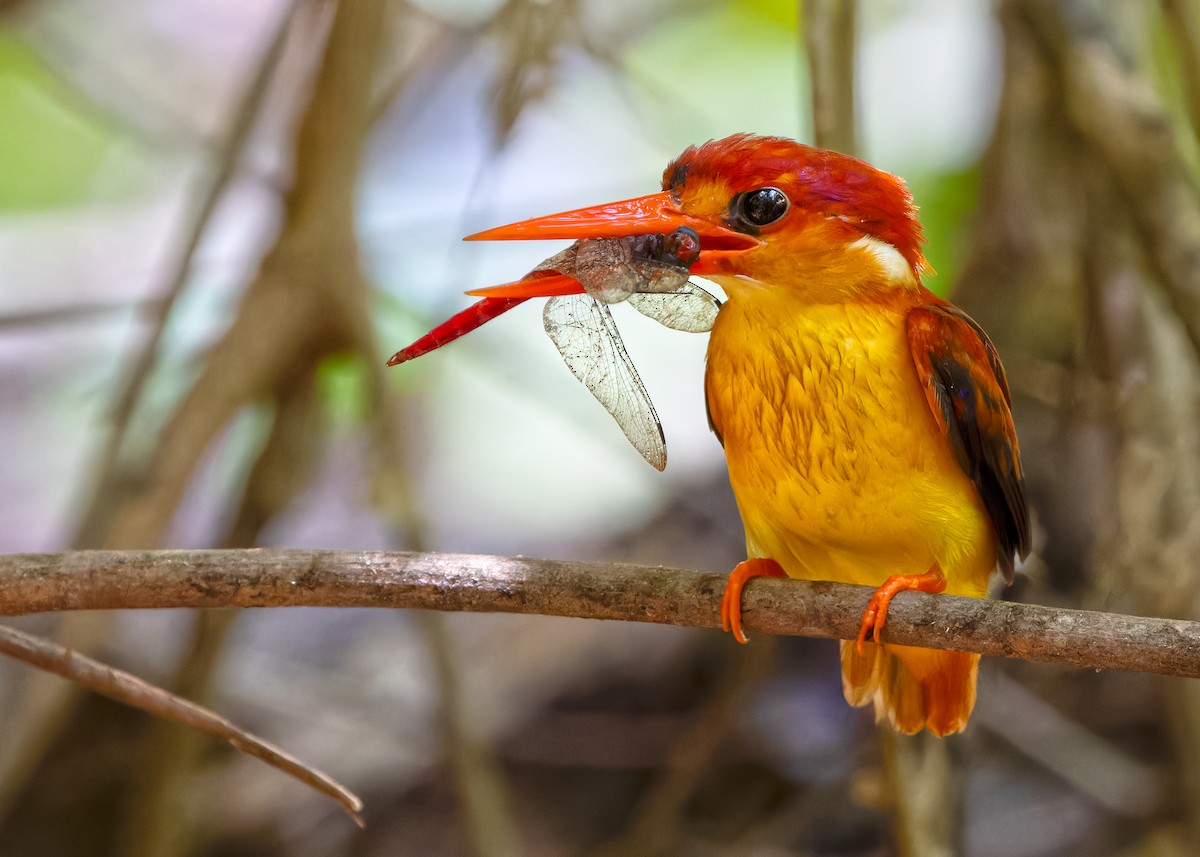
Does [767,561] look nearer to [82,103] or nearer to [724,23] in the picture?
[724,23]

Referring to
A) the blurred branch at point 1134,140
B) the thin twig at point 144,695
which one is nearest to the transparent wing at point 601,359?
the thin twig at point 144,695

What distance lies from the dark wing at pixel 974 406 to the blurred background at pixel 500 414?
18.8 inches

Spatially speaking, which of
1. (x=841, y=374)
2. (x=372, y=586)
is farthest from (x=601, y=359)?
(x=372, y=586)

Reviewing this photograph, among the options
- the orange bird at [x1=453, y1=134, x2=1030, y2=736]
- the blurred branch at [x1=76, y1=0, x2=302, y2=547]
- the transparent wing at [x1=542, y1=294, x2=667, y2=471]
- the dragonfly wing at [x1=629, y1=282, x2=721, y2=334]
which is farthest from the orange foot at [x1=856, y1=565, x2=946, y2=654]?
the blurred branch at [x1=76, y1=0, x2=302, y2=547]

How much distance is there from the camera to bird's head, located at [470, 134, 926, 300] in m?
1.60

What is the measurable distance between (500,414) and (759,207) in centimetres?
332

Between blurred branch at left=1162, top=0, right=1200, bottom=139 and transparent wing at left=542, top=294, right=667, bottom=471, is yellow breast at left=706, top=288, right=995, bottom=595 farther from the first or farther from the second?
blurred branch at left=1162, top=0, right=1200, bottom=139

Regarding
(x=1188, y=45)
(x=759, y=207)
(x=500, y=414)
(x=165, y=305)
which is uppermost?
(x=500, y=414)

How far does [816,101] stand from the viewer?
2.07 metres

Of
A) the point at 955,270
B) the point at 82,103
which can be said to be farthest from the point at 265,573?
the point at 82,103

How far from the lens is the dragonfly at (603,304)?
151cm

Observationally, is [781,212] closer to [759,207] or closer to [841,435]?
[759,207]

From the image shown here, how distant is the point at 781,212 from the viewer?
162cm

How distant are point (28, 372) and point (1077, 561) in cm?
355
